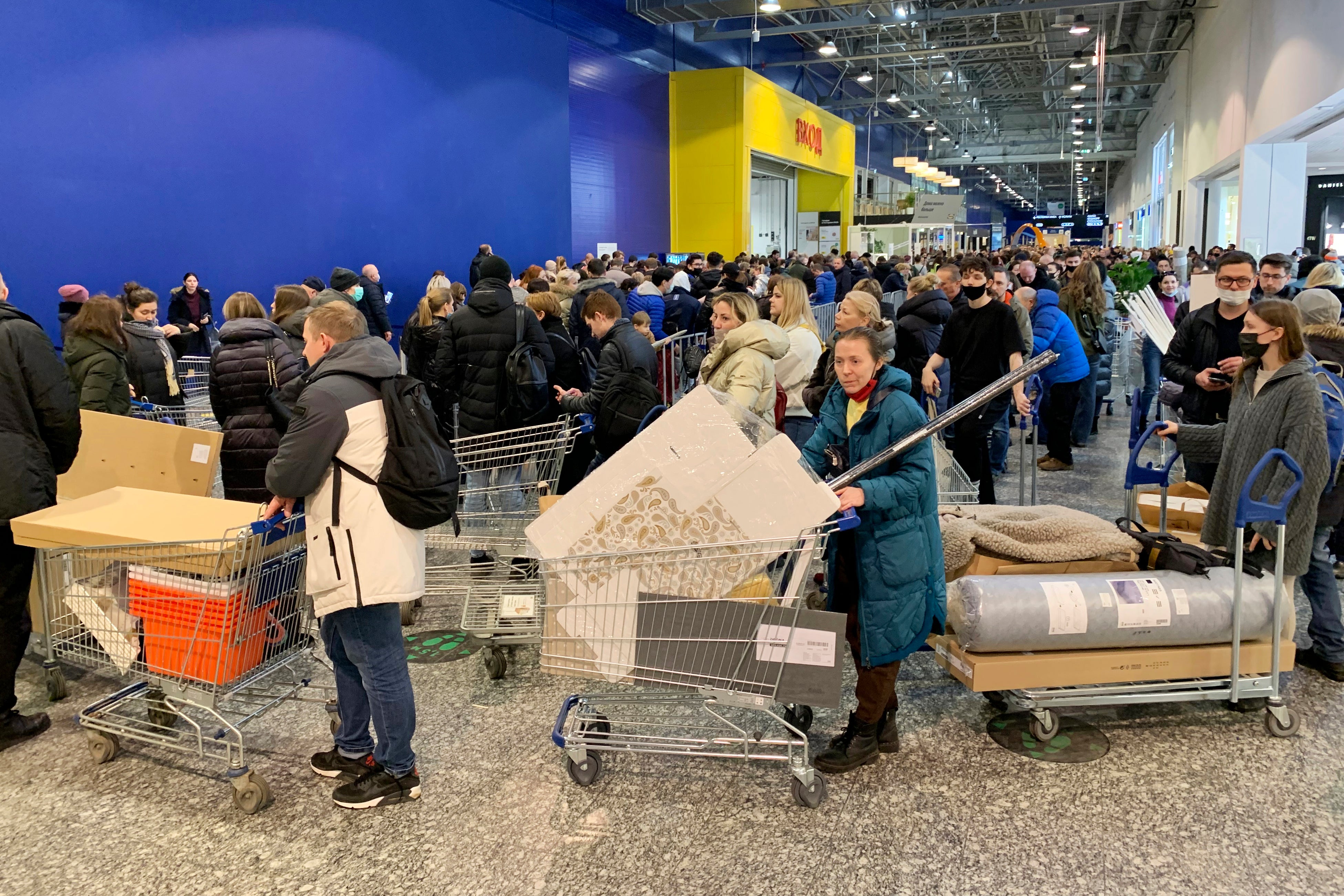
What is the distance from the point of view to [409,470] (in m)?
2.88

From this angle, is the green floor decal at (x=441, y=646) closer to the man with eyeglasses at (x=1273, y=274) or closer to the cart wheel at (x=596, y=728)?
the cart wheel at (x=596, y=728)

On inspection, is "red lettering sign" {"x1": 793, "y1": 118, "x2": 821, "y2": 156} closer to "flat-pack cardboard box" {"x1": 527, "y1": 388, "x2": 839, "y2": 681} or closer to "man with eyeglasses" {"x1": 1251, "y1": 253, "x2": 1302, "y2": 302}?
"man with eyeglasses" {"x1": 1251, "y1": 253, "x2": 1302, "y2": 302}

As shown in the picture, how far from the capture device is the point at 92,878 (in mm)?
2809

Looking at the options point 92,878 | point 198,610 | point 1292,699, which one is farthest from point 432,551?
point 1292,699

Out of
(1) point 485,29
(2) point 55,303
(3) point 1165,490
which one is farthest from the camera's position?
(1) point 485,29

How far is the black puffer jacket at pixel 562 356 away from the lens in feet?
19.3

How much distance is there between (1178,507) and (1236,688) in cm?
139

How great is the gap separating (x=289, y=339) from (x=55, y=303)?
5.06 meters

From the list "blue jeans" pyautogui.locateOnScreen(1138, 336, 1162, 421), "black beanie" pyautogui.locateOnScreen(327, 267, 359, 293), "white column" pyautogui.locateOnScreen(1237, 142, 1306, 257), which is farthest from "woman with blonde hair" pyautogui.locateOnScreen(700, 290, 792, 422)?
"white column" pyautogui.locateOnScreen(1237, 142, 1306, 257)

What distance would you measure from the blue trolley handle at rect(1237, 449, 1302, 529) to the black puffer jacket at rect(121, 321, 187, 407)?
22.3ft

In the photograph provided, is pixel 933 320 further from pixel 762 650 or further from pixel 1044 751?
pixel 762 650

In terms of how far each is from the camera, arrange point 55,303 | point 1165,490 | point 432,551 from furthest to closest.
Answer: point 55,303 < point 432,551 < point 1165,490

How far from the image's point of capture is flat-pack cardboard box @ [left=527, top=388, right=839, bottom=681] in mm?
2834

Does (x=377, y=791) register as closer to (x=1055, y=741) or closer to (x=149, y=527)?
(x=149, y=527)
